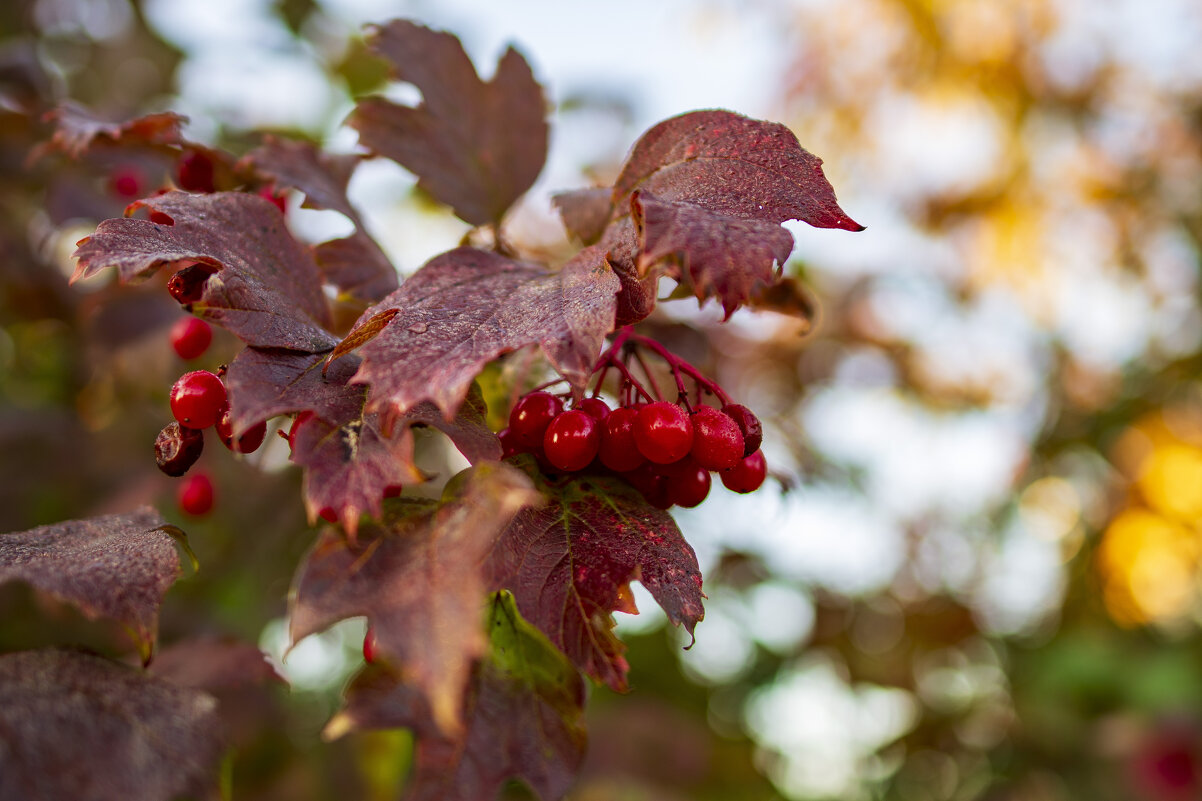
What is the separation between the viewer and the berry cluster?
0.73 m

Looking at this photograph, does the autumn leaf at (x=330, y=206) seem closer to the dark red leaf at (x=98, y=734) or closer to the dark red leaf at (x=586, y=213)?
the dark red leaf at (x=586, y=213)

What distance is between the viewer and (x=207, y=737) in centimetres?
65

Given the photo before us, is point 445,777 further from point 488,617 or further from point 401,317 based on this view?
point 401,317

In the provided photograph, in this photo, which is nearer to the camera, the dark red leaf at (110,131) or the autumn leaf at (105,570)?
the autumn leaf at (105,570)

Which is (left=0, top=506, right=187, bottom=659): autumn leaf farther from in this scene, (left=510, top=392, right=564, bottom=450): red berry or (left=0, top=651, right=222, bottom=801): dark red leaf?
(left=510, top=392, right=564, bottom=450): red berry

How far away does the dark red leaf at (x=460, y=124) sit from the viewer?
1001 mm

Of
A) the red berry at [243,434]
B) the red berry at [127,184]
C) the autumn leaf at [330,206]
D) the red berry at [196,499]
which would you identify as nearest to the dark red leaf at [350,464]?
the red berry at [243,434]

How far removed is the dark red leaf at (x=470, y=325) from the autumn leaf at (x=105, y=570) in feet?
0.87

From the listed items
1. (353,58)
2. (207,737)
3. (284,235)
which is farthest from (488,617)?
(353,58)

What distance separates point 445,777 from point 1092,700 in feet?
12.4

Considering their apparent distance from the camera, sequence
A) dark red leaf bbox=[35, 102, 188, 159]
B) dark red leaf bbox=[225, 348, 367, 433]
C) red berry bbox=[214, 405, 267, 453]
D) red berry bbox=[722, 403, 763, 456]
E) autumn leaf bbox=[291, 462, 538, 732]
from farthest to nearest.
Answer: dark red leaf bbox=[35, 102, 188, 159] < red berry bbox=[722, 403, 763, 456] < red berry bbox=[214, 405, 267, 453] < dark red leaf bbox=[225, 348, 367, 433] < autumn leaf bbox=[291, 462, 538, 732]

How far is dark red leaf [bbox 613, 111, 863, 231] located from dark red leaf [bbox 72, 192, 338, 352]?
12.9 inches

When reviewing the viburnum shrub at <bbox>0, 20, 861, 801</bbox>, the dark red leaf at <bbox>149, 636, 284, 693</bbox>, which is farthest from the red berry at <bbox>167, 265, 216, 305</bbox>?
the dark red leaf at <bbox>149, 636, 284, 693</bbox>

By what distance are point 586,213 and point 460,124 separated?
0.24m
